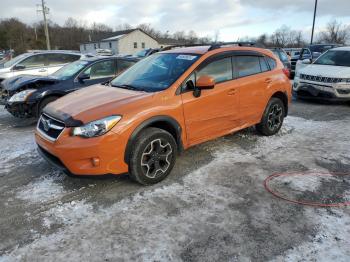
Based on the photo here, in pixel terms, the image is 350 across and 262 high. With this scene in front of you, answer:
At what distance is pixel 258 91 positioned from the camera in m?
5.59

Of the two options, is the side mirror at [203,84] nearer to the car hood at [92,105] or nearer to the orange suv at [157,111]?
the orange suv at [157,111]

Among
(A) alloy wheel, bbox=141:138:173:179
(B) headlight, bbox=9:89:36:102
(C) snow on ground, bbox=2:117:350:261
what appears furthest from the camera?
(B) headlight, bbox=9:89:36:102

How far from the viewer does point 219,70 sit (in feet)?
16.4

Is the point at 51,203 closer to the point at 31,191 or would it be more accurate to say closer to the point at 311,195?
the point at 31,191

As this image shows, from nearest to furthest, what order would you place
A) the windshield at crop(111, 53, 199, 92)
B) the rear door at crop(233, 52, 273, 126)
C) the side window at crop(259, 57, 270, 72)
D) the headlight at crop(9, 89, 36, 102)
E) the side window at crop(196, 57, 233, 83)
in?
the windshield at crop(111, 53, 199, 92), the side window at crop(196, 57, 233, 83), the rear door at crop(233, 52, 273, 126), the side window at crop(259, 57, 270, 72), the headlight at crop(9, 89, 36, 102)

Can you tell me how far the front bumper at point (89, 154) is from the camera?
3660 millimetres

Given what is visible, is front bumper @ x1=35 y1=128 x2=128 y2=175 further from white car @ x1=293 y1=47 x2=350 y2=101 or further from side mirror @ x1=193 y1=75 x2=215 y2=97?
white car @ x1=293 y1=47 x2=350 y2=101

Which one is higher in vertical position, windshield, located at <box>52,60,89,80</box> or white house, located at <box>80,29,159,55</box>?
white house, located at <box>80,29,159,55</box>

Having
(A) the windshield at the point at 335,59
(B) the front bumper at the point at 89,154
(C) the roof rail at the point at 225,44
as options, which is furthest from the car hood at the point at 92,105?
(A) the windshield at the point at 335,59

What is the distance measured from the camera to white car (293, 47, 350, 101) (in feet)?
28.6

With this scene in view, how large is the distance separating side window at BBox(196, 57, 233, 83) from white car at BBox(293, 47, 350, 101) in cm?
497

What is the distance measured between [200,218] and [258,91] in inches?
116

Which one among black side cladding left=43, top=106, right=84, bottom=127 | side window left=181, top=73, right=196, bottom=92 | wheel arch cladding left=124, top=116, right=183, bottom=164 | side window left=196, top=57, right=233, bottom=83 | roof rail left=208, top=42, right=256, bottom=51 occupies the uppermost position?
roof rail left=208, top=42, right=256, bottom=51

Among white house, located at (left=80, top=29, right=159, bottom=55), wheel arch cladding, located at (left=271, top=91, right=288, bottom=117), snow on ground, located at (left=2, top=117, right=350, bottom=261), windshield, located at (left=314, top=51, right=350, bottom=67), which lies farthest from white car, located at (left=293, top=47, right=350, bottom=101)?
white house, located at (left=80, top=29, right=159, bottom=55)
